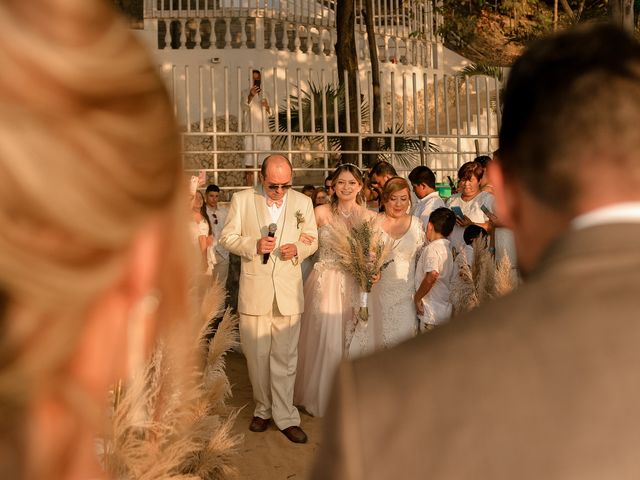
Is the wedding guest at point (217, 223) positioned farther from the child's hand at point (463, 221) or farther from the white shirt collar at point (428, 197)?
the child's hand at point (463, 221)

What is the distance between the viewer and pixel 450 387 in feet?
3.67

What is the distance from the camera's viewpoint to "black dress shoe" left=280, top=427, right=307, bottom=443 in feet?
24.2

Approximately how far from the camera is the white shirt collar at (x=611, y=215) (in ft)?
4.27

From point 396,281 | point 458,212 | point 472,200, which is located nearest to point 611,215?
point 396,281

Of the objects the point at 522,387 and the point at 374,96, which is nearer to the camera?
the point at 522,387

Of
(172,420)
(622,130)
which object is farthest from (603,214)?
(172,420)

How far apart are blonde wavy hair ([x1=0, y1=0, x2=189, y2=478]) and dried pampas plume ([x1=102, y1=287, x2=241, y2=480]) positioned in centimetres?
118

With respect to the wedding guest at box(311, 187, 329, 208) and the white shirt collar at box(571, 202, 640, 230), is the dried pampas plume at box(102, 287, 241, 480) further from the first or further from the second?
the wedding guest at box(311, 187, 329, 208)

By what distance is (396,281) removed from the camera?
7895 millimetres

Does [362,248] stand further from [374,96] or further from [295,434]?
[374,96]

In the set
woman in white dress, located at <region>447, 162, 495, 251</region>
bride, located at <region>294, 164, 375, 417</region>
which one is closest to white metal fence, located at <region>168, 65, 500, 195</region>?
woman in white dress, located at <region>447, 162, 495, 251</region>

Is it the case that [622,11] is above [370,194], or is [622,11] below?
above

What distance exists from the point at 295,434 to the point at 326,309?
4.22ft

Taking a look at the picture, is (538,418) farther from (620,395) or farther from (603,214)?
(603,214)
